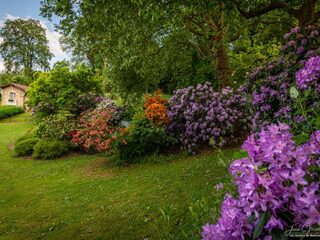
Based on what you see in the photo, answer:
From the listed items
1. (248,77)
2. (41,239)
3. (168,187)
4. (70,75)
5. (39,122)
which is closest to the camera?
(41,239)

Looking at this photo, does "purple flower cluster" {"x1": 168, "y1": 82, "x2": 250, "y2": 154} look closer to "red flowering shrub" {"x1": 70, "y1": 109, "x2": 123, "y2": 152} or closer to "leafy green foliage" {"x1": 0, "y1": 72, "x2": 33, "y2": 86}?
"red flowering shrub" {"x1": 70, "y1": 109, "x2": 123, "y2": 152}

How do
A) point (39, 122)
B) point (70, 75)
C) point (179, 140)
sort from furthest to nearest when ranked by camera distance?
point (70, 75) → point (39, 122) → point (179, 140)

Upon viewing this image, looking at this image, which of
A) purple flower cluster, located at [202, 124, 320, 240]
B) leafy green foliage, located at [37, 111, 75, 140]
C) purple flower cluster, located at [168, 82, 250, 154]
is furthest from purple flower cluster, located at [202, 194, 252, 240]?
leafy green foliage, located at [37, 111, 75, 140]

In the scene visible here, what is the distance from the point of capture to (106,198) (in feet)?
28.6

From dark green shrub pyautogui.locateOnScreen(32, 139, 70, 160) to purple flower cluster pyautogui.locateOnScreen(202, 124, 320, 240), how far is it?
15.7 metres

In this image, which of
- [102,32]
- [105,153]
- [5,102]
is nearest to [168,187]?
[102,32]

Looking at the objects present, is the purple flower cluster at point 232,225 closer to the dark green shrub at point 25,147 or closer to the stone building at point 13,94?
the dark green shrub at point 25,147

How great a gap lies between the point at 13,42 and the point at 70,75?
212 feet

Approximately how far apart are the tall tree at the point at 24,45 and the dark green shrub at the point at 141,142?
72570 millimetres

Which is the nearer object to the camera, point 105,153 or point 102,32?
point 102,32

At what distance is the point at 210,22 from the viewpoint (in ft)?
43.9

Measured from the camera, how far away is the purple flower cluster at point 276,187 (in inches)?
57.5

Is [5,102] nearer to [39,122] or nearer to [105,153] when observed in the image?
[39,122]

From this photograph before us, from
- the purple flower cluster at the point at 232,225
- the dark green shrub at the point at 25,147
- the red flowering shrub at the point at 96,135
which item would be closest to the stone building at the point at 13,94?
the dark green shrub at the point at 25,147
